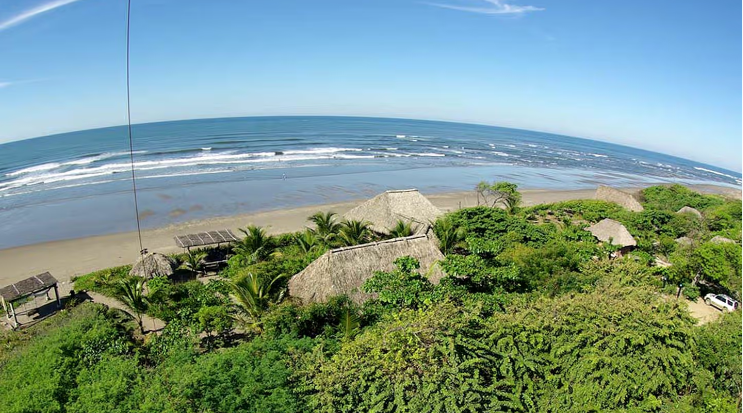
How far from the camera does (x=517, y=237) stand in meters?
14.0

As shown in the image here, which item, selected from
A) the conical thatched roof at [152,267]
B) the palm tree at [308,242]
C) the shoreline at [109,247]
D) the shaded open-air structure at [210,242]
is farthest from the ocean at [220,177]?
the palm tree at [308,242]

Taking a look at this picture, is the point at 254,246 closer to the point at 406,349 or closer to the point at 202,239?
the point at 202,239

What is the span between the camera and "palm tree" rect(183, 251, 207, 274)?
13953mm

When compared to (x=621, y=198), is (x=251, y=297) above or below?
below

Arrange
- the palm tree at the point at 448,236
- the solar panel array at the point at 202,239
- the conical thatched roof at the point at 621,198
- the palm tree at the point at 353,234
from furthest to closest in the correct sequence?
the conical thatched roof at the point at 621,198
the palm tree at the point at 353,234
the solar panel array at the point at 202,239
the palm tree at the point at 448,236

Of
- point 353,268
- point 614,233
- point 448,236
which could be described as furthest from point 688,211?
point 353,268

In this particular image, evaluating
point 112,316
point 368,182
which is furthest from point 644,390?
point 368,182

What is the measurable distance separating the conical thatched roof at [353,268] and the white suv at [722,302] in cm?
953

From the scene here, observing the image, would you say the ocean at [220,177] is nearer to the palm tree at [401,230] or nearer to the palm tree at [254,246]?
the palm tree at [254,246]

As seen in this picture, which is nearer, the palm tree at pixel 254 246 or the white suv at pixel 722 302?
the white suv at pixel 722 302

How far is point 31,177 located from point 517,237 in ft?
126

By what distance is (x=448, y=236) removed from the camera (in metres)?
13.9

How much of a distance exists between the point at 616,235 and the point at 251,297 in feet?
48.6

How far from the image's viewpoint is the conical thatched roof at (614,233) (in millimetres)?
16703
